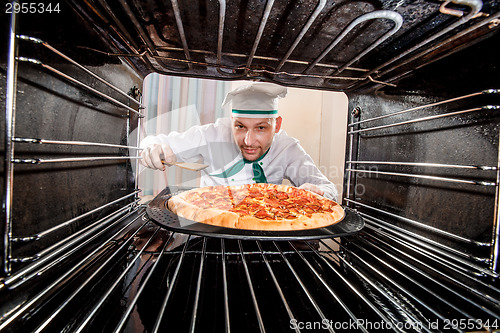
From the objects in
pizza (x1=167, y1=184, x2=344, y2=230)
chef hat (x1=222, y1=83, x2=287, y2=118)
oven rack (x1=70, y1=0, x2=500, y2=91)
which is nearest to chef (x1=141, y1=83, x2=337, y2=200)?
chef hat (x1=222, y1=83, x2=287, y2=118)

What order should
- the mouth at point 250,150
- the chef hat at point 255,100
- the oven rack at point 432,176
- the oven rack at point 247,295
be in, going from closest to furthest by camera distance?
the oven rack at point 247,295 < the oven rack at point 432,176 < the chef hat at point 255,100 < the mouth at point 250,150

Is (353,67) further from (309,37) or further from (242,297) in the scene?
(242,297)

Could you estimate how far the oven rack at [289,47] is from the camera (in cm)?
60

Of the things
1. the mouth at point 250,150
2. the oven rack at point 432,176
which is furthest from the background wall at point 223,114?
the oven rack at point 432,176

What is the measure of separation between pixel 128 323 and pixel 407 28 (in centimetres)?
106

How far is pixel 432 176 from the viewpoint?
31.4 inches

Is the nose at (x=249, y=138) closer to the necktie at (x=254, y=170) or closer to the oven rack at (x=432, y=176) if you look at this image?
the necktie at (x=254, y=170)

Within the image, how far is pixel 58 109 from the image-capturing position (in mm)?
647

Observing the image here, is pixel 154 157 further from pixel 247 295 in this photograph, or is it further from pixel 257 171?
pixel 257 171

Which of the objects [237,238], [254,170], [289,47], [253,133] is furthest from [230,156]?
[237,238]

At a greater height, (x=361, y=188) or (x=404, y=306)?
(x=361, y=188)

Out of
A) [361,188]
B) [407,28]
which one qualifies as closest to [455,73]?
[407,28]

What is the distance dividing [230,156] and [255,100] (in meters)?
0.57

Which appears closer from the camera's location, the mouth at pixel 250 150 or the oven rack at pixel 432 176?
the oven rack at pixel 432 176
